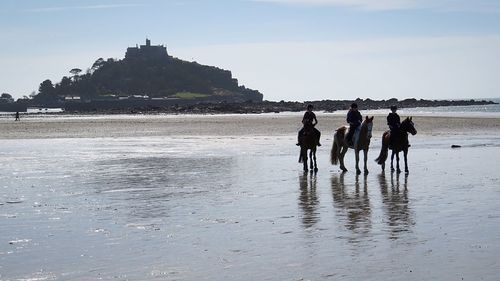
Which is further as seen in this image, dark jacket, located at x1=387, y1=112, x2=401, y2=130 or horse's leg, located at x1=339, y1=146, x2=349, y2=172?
horse's leg, located at x1=339, y1=146, x2=349, y2=172

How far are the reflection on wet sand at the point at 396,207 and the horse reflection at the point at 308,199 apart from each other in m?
1.32

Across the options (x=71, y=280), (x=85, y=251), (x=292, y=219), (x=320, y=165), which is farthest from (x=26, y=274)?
(x=320, y=165)

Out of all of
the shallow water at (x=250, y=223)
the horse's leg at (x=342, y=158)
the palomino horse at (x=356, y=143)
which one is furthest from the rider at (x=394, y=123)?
the horse's leg at (x=342, y=158)

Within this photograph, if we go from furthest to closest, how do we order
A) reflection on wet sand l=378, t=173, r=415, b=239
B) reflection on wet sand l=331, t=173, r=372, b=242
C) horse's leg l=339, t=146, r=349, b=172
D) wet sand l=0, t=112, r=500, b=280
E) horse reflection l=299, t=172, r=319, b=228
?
1. horse's leg l=339, t=146, r=349, b=172
2. horse reflection l=299, t=172, r=319, b=228
3. reflection on wet sand l=331, t=173, r=372, b=242
4. reflection on wet sand l=378, t=173, r=415, b=239
5. wet sand l=0, t=112, r=500, b=280

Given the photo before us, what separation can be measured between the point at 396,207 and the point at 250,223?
3.20m

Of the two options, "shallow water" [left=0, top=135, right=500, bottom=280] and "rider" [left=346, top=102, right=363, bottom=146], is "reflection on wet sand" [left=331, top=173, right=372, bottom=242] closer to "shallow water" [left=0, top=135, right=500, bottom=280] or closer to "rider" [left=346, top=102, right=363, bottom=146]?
"shallow water" [left=0, top=135, right=500, bottom=280]

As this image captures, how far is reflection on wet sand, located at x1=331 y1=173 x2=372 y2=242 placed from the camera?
12.5 metres

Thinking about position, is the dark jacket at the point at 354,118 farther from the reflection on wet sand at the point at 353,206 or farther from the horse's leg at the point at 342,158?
the reflection on wet sand at the point at 353,206

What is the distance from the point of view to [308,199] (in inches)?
634

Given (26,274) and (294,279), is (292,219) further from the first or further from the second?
(26,274)

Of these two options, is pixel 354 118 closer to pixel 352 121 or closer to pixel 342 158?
pixel 352 121

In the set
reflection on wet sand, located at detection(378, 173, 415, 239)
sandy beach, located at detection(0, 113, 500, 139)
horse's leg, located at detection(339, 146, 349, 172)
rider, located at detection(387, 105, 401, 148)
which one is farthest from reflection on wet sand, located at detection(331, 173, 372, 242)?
sandy beach, located at detection(0, 113, 500, 139)

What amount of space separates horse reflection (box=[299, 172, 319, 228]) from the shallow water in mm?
38

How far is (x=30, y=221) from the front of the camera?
13.6 m
